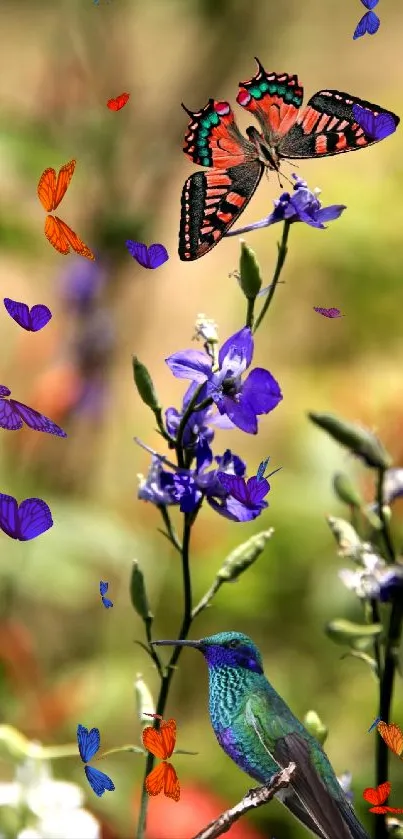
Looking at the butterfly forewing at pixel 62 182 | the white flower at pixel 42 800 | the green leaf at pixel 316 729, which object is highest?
the butterfly forewing at pixel 62 182

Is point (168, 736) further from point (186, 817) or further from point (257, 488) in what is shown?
point (186, 817)

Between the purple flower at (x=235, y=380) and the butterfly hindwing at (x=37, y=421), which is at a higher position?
the purple flower at (x=235, y=380)

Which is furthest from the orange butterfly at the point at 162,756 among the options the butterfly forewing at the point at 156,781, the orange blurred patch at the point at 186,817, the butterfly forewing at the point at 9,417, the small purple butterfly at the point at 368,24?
the orange blurred patch at the point at 186,817

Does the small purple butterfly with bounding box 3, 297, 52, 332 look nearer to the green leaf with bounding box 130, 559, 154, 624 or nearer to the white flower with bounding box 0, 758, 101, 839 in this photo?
the green leaf with bounding box 130, 559, 154, 624

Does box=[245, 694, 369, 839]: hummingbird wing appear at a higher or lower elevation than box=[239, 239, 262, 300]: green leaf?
lower

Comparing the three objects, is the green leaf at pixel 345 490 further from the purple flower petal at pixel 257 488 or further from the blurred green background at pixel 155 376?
the blurred green background at pixel 155 376

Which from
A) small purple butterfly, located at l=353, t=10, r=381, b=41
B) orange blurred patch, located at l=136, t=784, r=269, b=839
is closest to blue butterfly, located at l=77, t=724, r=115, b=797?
small purple butterfly, located at l=353, t=10, r=381, b=41

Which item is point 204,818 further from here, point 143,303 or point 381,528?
point 143,303
